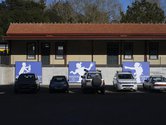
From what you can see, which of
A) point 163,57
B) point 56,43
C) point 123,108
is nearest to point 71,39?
point 56,43

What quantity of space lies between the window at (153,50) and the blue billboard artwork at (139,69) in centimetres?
222

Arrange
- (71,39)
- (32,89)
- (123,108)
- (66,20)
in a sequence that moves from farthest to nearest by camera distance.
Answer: (66,20) → (71,39) → (32,89) → (123,108)

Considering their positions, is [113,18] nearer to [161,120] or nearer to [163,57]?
[163,57]

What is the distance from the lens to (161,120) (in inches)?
790

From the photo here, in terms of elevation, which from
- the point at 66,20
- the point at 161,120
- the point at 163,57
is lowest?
the point at 161,120

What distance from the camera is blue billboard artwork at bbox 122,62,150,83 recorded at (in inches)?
2223

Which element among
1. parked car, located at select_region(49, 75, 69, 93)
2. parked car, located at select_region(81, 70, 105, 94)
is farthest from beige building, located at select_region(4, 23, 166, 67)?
parked car, located at select_region(81, 70, 105, 94)

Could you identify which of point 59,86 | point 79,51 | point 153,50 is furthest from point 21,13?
point 59,86

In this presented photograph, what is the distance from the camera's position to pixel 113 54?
58531 millimetres

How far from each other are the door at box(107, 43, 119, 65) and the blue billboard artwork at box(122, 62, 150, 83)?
1.94m

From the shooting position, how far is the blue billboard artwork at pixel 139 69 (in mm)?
56469

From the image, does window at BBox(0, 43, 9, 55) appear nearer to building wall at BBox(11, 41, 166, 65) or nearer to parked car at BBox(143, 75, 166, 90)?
building wall at BBox(11, 41, 166, 65)

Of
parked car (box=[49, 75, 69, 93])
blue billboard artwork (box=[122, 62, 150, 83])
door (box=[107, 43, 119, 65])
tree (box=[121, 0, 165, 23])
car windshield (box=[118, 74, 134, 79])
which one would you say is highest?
tree (box=[121, 0, 165, 23])

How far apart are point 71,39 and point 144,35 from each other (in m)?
8.10
